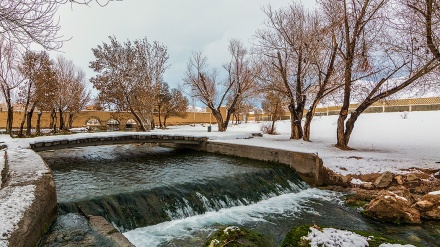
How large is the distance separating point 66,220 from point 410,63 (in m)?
12.7

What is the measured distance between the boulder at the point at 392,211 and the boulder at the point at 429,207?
268 mm

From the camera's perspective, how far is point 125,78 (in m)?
23.5

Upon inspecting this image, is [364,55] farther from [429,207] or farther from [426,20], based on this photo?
[429,207]

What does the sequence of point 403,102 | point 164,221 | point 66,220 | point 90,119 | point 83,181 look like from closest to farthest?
point 66,220, point 164,221, point 83,181, point 403,102, point 90,119

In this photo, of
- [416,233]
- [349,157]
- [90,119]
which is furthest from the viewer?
[90,119]

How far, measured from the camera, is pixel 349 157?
35.6 ft

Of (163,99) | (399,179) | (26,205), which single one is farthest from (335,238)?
(163,99)

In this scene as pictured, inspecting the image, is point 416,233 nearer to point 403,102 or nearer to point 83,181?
point 83,181

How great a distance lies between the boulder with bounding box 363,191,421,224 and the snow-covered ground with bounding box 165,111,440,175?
10.5 ft

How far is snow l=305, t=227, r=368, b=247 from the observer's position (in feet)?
11.1

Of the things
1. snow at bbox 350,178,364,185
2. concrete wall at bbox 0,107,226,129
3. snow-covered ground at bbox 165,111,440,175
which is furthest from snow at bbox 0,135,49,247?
concrete wall at bbox 0,107,226,129

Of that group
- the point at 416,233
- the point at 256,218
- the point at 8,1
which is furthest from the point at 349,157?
the point at 8,1

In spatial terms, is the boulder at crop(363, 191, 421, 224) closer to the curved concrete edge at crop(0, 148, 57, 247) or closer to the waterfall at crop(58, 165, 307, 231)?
the waterfall at crop(58, 165, 307, 231)

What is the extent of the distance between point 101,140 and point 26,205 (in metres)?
9.95
